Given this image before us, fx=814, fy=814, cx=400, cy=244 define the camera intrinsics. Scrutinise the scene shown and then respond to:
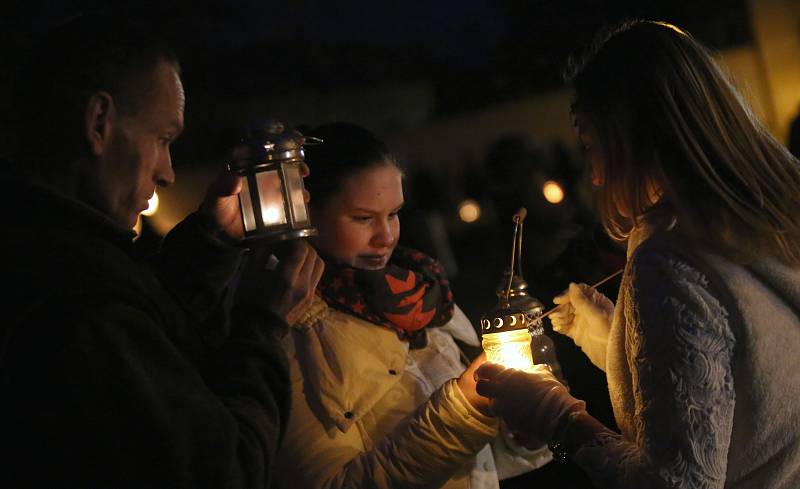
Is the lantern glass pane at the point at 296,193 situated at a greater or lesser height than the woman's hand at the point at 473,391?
greater

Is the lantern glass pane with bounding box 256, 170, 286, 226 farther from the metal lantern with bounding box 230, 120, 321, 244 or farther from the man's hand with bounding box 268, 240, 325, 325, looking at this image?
the man's hand with bounding box 268, 240, 325, 325

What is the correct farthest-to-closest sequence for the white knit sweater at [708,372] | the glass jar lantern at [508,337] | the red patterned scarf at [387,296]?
the red patterned scarf at [387,296]
the glass jar lantern at [508,337]
the white knit sweater at [708,372]

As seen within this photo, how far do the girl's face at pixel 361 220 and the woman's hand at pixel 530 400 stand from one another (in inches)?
29.2

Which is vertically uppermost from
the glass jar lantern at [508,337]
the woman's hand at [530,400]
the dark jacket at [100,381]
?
the dark jacket at [100,381]

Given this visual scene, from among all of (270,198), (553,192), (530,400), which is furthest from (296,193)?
(553,192)

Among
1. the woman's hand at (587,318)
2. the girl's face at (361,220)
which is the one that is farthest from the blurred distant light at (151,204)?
the woman's hand at (587,318)

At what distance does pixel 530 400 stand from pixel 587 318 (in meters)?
0.62

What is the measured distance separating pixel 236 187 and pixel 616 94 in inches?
44.7

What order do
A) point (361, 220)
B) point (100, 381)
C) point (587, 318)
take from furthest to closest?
1. point (361, 220)
2. point (587, 318)
3. point (100, 381)

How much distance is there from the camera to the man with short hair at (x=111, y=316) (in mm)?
1717

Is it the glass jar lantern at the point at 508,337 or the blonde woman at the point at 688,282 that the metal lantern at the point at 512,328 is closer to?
the glass jar lantern at the point at 508,337

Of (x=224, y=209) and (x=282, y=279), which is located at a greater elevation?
(x=224, y=209)

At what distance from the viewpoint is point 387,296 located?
287 cm

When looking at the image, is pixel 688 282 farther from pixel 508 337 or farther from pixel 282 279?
pixel 282 279
